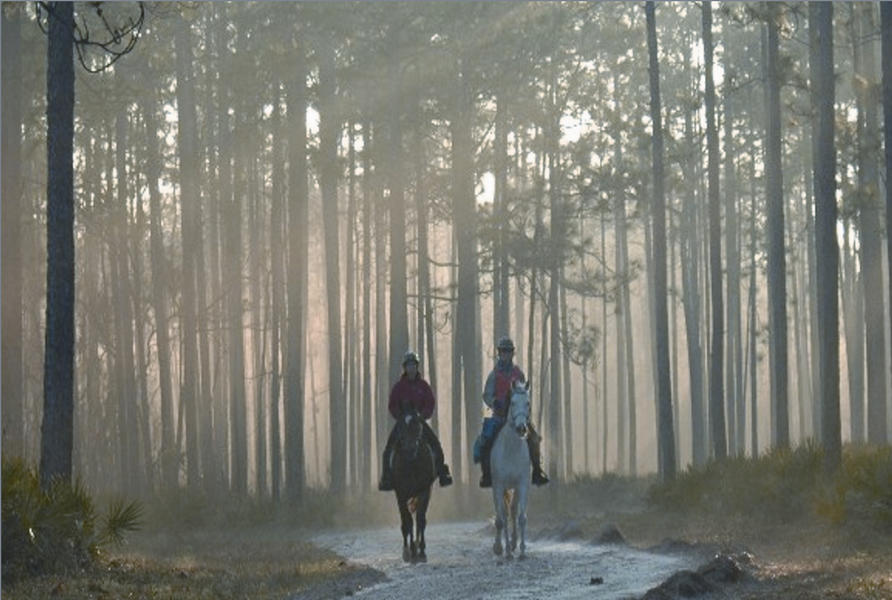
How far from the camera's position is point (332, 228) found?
42625 mm

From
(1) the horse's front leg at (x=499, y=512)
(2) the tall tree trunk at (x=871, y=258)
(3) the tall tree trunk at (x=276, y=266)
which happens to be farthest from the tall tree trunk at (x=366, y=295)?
(1) the horse's front leg at (x=499, y=512)

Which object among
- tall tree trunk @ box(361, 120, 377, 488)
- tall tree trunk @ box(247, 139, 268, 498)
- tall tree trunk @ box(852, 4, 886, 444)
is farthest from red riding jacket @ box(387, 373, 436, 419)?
tall tree trunk @ box(247, 139, 268, 498)

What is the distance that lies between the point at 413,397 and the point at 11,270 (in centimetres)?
910

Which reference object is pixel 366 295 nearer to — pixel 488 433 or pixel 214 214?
pixel 214 214

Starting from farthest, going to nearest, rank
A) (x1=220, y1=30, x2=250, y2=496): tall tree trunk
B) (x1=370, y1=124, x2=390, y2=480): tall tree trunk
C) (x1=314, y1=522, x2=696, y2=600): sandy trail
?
(x1=370, y1=124, x2=390, y2=480): tall tree trunk, (x1=220, y1=30, x2=250, y2=496): tall tree trunk, (x1=314, y1=522, x2=696, y2=600): sandy trail

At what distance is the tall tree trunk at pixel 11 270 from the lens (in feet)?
88.0

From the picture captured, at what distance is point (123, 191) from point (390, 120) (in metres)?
8.05

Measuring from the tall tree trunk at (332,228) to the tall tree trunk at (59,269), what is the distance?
18897 millimetres

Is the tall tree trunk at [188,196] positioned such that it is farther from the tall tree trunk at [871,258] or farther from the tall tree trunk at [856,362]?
the tall tree trunk at [856,362]

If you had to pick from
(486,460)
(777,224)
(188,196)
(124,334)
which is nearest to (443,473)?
(486,460)

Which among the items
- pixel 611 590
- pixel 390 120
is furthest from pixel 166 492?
pixel 611 590

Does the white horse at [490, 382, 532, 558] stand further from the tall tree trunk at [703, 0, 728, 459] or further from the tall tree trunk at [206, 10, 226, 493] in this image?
the tall tree trunk at [206, 10, 226, 493]

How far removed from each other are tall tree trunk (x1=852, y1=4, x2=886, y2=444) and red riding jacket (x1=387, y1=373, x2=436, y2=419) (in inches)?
549

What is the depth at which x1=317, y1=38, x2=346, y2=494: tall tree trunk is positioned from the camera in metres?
40.4
